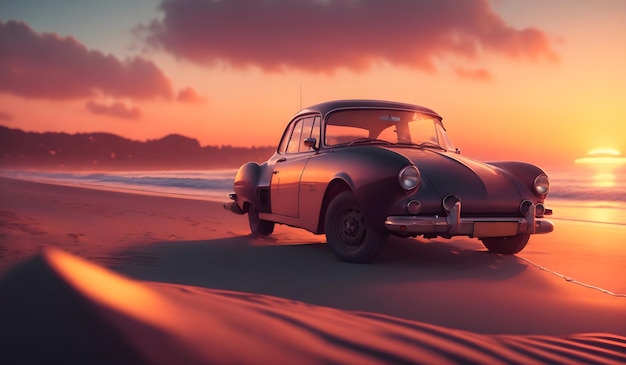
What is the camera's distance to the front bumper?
530 cm

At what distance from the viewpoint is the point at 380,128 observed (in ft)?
22.9

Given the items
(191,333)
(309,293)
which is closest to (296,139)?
(309,293)

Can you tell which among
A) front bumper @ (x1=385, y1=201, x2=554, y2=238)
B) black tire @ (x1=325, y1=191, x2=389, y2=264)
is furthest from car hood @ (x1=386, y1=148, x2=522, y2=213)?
black tire @ (x1=325, y1=191, x2=389, y2=264)

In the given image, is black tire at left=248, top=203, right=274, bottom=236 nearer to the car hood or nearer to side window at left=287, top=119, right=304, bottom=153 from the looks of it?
side window at left=287, top=119, right=304, bottom=153

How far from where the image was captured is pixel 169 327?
172 cm

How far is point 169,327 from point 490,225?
442 centimetres

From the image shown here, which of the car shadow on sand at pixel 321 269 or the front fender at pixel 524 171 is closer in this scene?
the car shadow on sand at pixel 321 269

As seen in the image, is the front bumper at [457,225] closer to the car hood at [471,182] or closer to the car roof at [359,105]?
the car hood at [471,182]

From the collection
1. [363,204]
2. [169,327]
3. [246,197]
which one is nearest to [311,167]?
[363,204]

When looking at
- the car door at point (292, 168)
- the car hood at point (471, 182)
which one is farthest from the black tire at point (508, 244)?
the car door at point (292, 168)

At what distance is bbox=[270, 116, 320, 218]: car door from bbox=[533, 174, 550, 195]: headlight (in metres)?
2.55

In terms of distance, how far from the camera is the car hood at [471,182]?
18.3 feet

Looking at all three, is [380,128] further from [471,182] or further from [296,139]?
[471,182]

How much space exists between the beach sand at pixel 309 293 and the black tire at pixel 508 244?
17 cm
